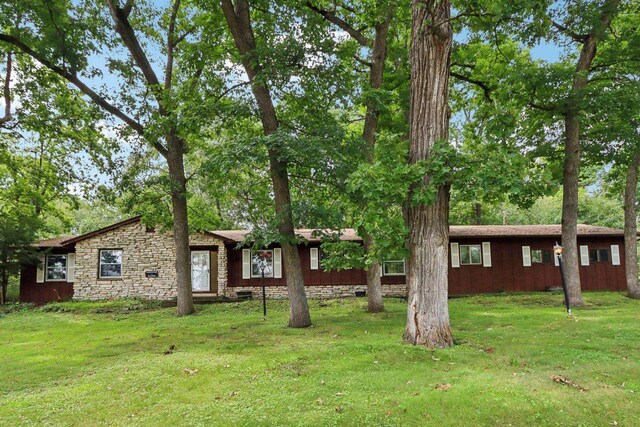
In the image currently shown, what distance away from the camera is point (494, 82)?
11.7 metres

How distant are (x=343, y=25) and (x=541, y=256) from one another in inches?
500

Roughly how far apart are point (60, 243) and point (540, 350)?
17653 millimetres

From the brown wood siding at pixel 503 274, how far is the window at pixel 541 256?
127 mm

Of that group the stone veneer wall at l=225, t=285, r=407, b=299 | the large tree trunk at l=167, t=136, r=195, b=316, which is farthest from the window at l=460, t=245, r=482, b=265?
the large tree trunk at l=167, t=136, r=195, b=316

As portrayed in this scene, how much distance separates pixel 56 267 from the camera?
662 inches

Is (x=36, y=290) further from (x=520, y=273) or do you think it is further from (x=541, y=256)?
(x=541, y=256)

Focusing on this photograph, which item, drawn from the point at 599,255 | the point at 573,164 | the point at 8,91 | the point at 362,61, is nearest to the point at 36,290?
the point at 8,91

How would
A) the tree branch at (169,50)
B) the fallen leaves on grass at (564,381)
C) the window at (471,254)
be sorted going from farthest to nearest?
the window at (471,254), the tree branch at (169,50), the fallen leaves on grass at (564,381)

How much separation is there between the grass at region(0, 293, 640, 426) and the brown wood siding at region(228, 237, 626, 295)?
686cm

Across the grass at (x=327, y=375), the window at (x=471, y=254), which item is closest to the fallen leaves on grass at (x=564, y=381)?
the grass at (x=327, y=375)

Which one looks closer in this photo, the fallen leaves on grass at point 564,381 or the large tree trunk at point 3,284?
the fallen leaves on grass at point 564,381

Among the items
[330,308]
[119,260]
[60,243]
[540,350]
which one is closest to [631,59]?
[540,350]

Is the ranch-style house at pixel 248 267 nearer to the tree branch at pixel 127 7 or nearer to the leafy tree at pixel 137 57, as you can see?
the leafy tree at pixel 137 57

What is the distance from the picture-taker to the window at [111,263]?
648 inches
